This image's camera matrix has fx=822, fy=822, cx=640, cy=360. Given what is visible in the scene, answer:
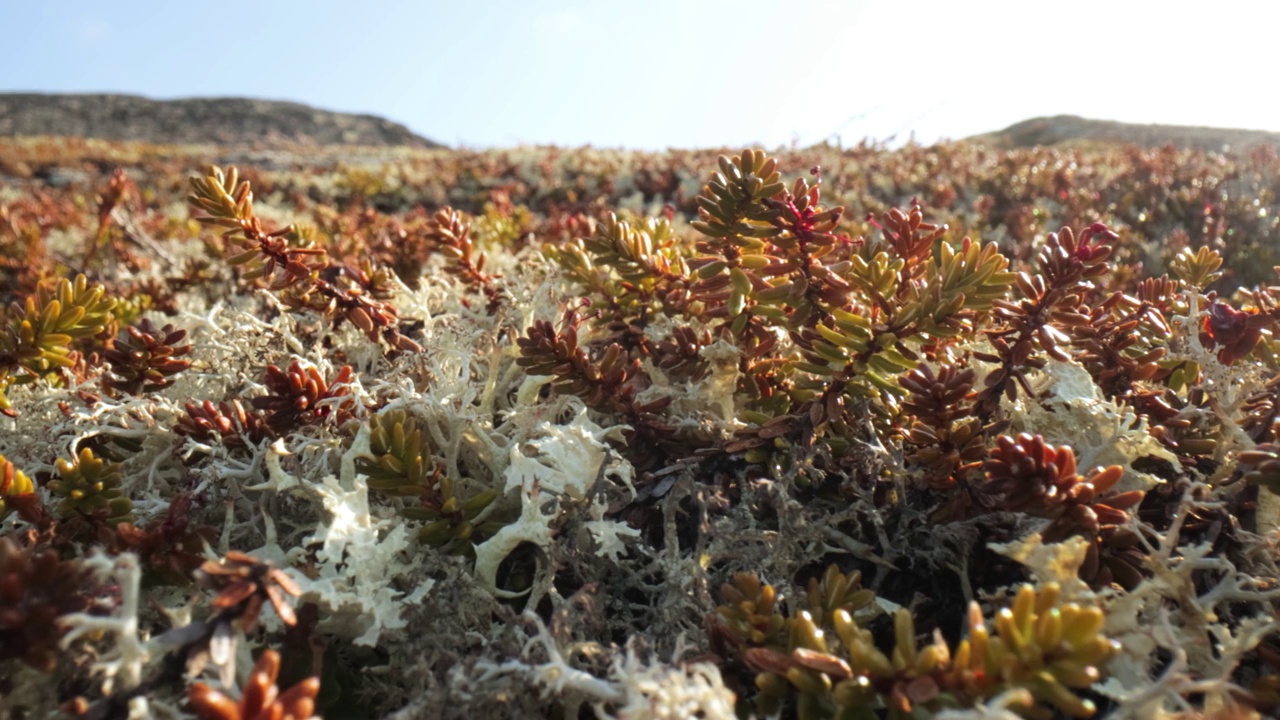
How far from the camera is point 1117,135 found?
60.2 feet

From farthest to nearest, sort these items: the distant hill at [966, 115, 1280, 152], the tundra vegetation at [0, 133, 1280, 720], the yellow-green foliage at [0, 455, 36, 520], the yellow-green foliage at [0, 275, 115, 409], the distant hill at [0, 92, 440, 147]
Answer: the distant hill at [0, 92, 440, 147] → the distant hill at [966, 115, 1280, 152] → the yellow-green foliage at [0, 275, 115, 409] → the yellow-green foliage at [0, 455, 36, 520] → the tundra vegetation at [0, 133, 1280, 720]

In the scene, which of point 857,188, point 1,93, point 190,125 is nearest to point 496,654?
point 857,188

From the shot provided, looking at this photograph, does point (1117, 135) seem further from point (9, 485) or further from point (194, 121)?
point (194, 121)

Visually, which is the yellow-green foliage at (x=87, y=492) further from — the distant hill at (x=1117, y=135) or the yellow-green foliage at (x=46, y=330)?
the distant hill at (x=1117, y=135)

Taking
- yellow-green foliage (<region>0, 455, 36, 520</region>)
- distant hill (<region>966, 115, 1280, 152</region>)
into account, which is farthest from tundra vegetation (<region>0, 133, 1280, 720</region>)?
distant hill (<region>966, 115, 1280, 152</region>)

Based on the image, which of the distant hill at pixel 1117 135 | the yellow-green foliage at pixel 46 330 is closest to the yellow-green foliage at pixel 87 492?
the yellow-green foliage at pixel 46 330

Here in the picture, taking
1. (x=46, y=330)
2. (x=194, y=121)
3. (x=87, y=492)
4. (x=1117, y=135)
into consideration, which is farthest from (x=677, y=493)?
(x=194, y=121)

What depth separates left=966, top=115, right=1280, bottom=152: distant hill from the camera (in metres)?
14.4

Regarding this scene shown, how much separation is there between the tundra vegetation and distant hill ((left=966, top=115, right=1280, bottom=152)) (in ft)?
41.5

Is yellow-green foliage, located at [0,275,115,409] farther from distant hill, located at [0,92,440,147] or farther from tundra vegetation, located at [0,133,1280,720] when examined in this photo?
distant hill, located at [0,92,440,147]

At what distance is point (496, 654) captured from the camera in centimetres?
140

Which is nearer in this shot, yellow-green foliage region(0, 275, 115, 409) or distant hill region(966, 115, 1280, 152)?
yellow-green foliage region(0, 275, 115, 409)

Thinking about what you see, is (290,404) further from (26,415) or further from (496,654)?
(26,415)

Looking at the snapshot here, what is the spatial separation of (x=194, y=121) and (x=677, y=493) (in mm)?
43537
